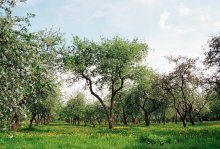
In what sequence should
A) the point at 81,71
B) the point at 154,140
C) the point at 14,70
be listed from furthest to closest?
the point at 81,71, the point at 154,140, the point at 14,70

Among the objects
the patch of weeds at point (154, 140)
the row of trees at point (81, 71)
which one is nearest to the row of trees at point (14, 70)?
the row of trees at point (81, 71)

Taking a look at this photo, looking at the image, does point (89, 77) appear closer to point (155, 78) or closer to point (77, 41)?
point (77, 41)

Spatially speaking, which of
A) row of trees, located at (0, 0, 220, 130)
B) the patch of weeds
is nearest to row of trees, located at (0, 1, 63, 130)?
→ row of trees, located at (0, 0, 220, 130)

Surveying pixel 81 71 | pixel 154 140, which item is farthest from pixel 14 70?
pixel 81 71

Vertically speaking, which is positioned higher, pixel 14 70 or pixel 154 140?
pixel 14 70

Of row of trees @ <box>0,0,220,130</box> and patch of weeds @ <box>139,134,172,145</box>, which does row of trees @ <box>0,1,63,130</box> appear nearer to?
row of trees @ <box>0,0,220,130</box>

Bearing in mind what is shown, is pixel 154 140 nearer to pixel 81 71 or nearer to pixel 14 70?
pixel 14 70

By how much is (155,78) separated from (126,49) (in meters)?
17.4

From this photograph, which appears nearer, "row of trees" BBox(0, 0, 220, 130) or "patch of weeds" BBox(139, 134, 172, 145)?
"row of trees" BBox(0, 0, 220, 130)

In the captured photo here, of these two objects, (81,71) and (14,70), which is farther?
(81,71)

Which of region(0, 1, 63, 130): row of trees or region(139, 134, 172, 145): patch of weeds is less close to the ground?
region(0, 1, 63, 130): row of trees

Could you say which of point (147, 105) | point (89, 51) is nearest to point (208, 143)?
point (89, 51)

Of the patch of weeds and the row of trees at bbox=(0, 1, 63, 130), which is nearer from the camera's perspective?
the row of trees at bbox=(0, 1, 63, 130)

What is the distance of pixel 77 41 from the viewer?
177ft
